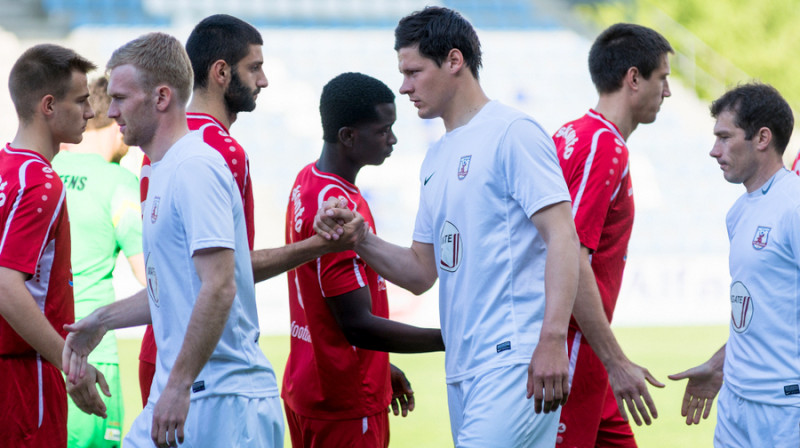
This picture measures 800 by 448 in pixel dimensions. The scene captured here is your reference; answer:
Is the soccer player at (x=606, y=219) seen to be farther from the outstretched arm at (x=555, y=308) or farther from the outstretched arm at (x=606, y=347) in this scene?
the outstretched arm at (x=555, y=308)

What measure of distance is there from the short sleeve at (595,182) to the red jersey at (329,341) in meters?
0.95

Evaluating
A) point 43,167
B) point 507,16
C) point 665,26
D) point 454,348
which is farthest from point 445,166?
point 665,26

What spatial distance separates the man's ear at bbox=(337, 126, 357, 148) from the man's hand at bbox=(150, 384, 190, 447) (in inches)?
69.6

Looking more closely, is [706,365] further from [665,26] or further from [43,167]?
[665,26]

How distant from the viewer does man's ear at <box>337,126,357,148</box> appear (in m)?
4.51

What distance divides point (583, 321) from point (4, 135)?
2003cm

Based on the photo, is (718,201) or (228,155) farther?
(718,201)

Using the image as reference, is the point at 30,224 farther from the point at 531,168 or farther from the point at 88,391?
the point at 531,168

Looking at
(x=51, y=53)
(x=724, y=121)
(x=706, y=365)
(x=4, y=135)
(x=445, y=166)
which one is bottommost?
(x=706, y=365)

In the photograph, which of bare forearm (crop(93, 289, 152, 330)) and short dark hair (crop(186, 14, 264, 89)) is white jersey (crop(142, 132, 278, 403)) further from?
short dark hair (crop(186, 14, 264, 89))

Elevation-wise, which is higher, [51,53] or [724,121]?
[51,53]

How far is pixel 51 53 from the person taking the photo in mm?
4363

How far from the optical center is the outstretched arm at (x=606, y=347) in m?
3.85

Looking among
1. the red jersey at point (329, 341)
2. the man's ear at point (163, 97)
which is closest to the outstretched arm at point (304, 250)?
the red jersey at point (329, 341)
